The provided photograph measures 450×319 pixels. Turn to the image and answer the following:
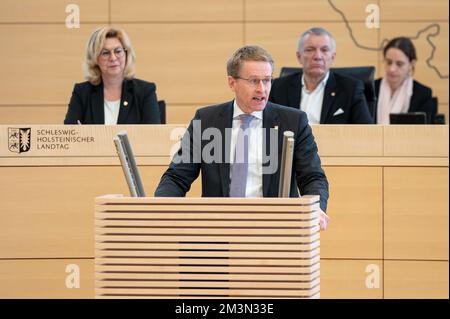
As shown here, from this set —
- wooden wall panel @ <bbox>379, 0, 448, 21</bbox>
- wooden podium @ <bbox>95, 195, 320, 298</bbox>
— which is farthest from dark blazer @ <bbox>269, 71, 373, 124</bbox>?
wooden podium @ <bbox>95, 195, 320, 298</bbox>

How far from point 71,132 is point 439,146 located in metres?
2.04

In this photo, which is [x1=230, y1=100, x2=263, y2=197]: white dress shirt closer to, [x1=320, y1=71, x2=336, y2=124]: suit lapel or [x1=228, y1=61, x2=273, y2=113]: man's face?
[x1=228, y1=61, x2=273, y2=113]: man's face

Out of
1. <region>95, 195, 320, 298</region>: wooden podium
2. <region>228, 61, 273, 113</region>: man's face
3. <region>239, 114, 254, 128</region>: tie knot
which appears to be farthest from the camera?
<region>239, 114, 254, 128</region>: tie knot

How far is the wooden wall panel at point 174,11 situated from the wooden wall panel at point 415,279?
3751mm

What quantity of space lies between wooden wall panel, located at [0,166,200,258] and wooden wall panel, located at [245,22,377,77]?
11.0 feet

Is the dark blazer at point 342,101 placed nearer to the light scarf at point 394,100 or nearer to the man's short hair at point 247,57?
the light scarf at point 394,100

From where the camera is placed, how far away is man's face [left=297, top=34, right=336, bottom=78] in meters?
5.95

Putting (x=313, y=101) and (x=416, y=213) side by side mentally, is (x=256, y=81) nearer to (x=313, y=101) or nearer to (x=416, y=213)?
(x=416, y=213)

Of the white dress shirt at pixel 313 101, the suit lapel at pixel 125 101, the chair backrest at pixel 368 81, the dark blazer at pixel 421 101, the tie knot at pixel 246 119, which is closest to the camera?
the tie knot at pixel 246 119

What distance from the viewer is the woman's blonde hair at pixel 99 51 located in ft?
18.9

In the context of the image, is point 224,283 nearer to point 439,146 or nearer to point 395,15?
point 439,146

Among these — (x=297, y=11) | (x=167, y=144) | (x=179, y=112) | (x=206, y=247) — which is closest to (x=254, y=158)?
(x=206, y=247)

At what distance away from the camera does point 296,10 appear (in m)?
8.33

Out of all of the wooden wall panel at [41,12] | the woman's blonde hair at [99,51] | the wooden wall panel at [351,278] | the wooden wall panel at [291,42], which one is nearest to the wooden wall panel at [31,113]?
the wooden wall panel at [41,12]
